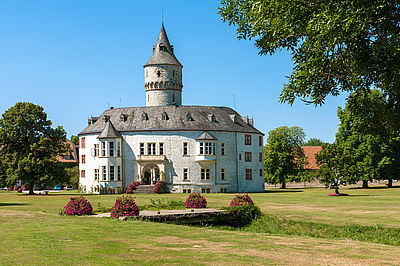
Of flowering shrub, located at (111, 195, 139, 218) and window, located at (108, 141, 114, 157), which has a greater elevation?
window, located at (108, 141, 114, 157)

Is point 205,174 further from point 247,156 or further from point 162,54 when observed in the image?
point 162,54

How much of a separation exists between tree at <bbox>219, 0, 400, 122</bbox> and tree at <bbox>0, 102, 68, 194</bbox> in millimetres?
46753

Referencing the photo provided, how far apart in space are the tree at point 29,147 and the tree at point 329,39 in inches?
1841

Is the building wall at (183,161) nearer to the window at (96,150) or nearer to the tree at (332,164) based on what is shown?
the window at (96,150)

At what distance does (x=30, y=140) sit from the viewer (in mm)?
61875

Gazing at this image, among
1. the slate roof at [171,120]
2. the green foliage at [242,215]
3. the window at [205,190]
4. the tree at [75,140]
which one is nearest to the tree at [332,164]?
the slate roof at [171,120]

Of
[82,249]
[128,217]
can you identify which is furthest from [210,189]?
[82,249]

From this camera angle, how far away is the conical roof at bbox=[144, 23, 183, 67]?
7684cm

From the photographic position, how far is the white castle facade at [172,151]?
66.8 m

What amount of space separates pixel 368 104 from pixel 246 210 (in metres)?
11.1

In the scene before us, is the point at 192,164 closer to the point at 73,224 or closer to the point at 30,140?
the point at 30,140

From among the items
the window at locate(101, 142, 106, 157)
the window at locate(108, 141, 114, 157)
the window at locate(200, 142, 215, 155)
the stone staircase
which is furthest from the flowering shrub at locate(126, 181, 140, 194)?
the window at locate(200, 142, 215, 155)

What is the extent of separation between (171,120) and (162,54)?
14348 millimetres

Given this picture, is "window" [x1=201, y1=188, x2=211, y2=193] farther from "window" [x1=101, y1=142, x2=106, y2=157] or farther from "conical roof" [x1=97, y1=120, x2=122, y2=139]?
"window" [x1=101, y1=142, x2=106, y2=157]
